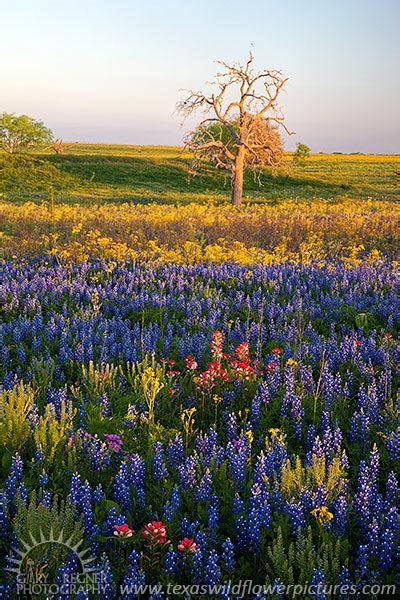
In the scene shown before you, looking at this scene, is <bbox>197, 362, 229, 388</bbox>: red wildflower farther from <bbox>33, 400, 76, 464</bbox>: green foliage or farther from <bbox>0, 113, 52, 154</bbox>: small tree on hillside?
<bbox>0, 113, 52, 154</bbox>: small tree on hillside

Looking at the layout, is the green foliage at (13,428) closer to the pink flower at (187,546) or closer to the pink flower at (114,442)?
the pink flower at (114,442)

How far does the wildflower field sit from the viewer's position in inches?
104

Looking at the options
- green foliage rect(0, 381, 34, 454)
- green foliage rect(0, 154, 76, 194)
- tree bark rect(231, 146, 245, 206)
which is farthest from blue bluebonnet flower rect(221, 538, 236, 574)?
green foliage rect(0, 154, 76, 194)

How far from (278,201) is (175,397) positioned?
24.0 metres

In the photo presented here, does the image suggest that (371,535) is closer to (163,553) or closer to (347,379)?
(163,553)

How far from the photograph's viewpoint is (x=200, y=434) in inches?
144

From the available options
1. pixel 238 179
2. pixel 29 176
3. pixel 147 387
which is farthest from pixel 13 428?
pixel 29 176

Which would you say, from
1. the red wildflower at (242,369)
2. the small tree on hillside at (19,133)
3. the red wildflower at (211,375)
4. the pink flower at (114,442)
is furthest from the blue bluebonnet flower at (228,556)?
the small tree on hillside at (19,133)

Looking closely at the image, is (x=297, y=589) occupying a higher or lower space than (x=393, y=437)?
lower

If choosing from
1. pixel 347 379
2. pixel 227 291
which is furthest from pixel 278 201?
pixel 347 379

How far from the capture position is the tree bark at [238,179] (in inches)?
1146

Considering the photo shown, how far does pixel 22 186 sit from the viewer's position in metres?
35.1

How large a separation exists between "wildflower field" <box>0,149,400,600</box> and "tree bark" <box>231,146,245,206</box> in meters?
21.0

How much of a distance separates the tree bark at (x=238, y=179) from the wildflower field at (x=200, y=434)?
21038mm
